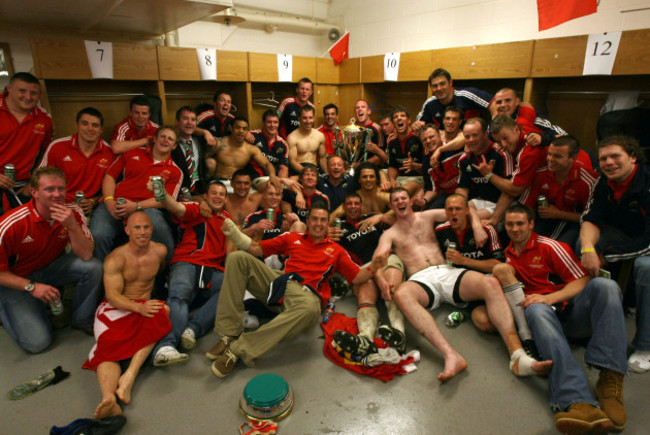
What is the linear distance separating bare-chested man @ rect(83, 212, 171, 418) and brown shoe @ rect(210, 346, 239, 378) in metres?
0.38

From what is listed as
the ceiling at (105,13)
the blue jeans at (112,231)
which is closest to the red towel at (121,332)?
the blue jeans at (112,231)

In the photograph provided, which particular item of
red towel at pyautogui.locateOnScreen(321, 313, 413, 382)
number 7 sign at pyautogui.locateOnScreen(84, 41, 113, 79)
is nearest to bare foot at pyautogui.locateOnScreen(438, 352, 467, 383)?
red towel at pyautogui.locateOnScreen(321, 313, 413, 382)

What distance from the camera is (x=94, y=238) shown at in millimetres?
2738

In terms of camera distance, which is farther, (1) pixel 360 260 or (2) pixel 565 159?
(1) pixel 360 260

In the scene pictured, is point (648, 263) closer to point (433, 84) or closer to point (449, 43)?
point (433, 84)

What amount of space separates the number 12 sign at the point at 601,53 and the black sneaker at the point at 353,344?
2.97 meters

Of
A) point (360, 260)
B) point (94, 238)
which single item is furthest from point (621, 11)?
point (94, 238)

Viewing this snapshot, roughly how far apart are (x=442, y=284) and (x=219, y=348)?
147 centimetres

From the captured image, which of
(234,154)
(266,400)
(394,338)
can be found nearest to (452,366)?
(394,338)

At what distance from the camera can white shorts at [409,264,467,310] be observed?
8.32 ft

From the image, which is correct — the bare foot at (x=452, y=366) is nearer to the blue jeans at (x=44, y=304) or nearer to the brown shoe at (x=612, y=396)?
the brown shoe at (x=612, y=396)

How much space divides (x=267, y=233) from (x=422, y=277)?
128 centimetres

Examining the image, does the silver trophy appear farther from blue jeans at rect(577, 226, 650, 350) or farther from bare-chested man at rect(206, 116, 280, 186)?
blue jeans at rect(577, 226, 650, 350)

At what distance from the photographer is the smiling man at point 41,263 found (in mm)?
2213
